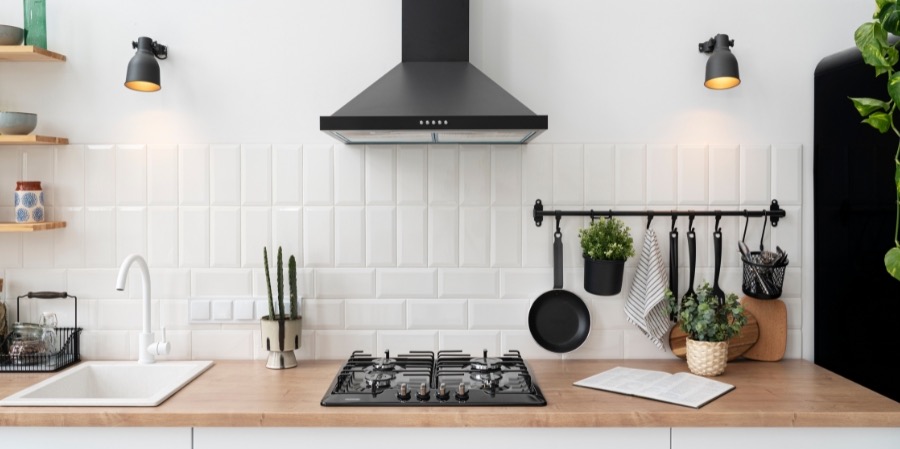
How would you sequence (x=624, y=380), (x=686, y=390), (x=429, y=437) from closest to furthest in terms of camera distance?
1. (x=429, y=437)
2. (x=686, y=390)
3. (x=624, y=380)

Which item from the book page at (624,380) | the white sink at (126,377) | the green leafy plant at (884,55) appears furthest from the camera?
the white sink at (126,377)

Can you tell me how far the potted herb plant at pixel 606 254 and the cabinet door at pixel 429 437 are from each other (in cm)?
58

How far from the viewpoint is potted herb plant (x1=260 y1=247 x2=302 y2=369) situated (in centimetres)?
217

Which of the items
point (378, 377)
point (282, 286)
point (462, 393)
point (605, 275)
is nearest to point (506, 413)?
point (462, 393)

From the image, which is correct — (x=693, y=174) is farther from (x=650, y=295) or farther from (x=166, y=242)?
(x=166, y=242)

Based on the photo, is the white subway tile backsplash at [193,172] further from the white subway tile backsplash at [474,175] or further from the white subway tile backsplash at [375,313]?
the white subway tile backsplash at [474,175]

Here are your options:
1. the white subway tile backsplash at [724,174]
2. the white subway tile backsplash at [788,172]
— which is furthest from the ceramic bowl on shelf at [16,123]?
the white subway tile backsplash at [788,172]

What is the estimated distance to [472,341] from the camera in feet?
7.69

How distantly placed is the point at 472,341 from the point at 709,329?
31.9 inches

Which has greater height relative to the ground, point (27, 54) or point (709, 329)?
point (27, 54)

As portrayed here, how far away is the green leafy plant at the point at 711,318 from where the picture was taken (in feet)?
6.78

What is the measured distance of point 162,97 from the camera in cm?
233

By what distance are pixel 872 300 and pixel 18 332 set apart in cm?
282

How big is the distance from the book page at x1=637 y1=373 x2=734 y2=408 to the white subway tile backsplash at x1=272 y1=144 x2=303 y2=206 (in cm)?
136
